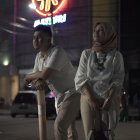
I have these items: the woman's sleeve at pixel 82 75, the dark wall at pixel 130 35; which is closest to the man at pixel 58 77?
the woman's sleeve at pixel 82 75

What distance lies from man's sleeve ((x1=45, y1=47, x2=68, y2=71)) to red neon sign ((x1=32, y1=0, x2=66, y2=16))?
108 feet

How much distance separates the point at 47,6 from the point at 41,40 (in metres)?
34.9

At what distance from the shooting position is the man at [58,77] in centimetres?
547

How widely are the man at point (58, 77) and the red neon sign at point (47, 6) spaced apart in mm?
32880

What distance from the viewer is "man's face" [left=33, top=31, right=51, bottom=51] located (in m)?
5.55

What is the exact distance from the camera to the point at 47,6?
40.1 meters

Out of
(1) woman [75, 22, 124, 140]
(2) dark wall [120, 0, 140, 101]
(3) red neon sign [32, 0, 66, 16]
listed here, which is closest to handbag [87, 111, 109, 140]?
(1) woman [75, 22, 124, 140]

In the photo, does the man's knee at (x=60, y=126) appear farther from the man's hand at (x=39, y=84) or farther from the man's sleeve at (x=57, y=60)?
the man's sleeve at (x=57, y=60)

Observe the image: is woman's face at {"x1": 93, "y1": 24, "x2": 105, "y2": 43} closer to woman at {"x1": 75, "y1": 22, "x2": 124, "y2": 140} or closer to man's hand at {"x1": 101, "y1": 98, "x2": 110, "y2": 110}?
woman at {"x1": 75, "y1": 22, "x2": 124, "y2": 140}

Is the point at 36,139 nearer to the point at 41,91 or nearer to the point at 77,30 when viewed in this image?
the point at 41,91

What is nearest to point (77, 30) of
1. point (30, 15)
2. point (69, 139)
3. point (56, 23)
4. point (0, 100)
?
point (56, 23)

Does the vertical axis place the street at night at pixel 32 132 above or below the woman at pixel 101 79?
below

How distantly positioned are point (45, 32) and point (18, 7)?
38.6 meters

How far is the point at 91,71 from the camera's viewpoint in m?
4.85
